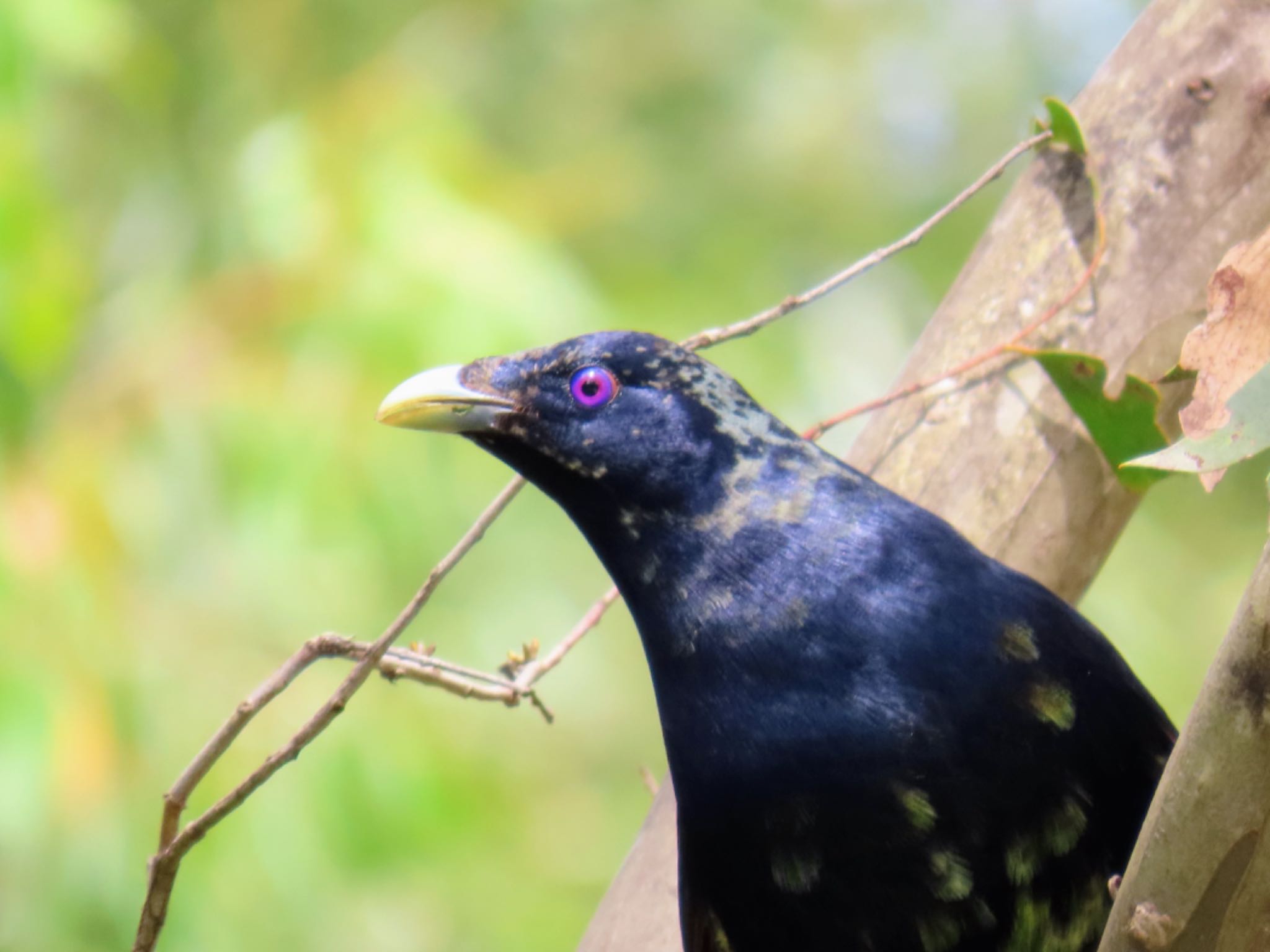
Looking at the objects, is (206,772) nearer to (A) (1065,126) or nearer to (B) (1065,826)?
(B) (1065,826)

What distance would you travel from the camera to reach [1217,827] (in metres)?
1.13

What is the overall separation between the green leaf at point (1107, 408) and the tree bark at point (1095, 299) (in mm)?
71

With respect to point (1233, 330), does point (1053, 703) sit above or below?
below

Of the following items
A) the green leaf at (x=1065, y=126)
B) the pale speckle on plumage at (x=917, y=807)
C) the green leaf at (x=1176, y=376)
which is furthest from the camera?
the green leaf at (x=1065, y=126)

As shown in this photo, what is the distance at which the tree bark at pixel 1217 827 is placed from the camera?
1.08m

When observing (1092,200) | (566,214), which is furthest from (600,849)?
(1092,200)

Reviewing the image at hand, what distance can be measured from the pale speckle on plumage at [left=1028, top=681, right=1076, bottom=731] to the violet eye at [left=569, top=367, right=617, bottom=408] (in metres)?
0.67

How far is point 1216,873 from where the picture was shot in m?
1.15

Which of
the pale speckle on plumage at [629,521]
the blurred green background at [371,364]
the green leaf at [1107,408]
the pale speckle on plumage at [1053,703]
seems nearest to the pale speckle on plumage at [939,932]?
the pale speckle on plumage at [1053,703]

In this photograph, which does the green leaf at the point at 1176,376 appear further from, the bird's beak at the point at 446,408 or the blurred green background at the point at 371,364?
the blurred green background at the point at 371,364

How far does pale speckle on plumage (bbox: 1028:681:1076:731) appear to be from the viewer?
1.73 meters

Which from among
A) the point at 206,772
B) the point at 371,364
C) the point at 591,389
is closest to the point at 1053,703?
the point at 591,389

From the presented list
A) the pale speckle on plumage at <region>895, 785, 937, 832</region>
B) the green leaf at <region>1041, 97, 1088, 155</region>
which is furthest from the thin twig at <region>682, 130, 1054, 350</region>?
the pale speckle on plumage at <region>895, 785, 937, 832</region>

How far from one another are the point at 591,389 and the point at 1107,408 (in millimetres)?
829
